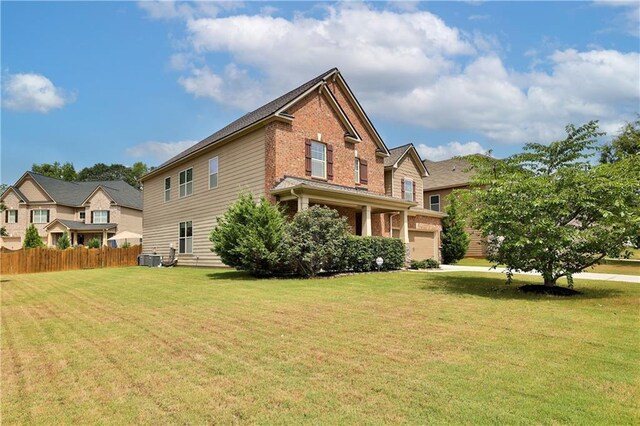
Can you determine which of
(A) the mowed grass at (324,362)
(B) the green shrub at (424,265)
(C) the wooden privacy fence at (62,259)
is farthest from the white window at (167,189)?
(A) the mowed grass at (324,362)

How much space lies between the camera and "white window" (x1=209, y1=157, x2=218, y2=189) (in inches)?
789

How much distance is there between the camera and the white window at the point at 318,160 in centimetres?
1852

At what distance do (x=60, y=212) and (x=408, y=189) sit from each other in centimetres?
3621

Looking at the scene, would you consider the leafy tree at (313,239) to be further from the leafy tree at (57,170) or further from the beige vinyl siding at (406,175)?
the leafy tree at (57,170)

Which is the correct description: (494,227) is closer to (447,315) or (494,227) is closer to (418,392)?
(447,315)

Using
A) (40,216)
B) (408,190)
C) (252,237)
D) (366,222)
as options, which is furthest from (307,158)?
(40,216)

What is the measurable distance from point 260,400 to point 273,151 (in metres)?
14.1

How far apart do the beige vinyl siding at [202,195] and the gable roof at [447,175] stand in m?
19.1

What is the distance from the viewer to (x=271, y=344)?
522 centimetres

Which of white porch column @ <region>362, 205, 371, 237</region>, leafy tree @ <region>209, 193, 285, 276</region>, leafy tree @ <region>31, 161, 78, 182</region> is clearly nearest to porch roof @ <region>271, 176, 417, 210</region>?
white porch column @ <region>362, 205, 371, 237</region>

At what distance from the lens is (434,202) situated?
3359 cm

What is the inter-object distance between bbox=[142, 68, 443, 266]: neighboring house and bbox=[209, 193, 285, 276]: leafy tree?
1784mm

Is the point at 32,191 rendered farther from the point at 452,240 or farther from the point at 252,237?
the point at 452,240

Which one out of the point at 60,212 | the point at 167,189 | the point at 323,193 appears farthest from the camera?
the point at 60,212
